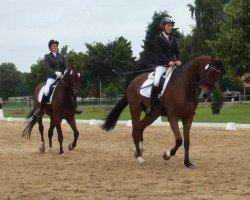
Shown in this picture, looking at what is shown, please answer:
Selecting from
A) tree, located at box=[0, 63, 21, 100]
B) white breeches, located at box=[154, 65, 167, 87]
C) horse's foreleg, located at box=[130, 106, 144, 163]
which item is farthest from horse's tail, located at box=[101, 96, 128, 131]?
tree, located at box=[0, 63, 21, 100]

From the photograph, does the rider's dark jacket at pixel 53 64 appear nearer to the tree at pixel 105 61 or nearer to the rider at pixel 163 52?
the rider at pixel 163 52

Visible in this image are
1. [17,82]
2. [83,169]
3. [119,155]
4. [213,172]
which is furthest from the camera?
[17,82]

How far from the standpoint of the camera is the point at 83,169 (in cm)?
969

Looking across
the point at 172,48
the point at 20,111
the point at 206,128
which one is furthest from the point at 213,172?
the point at 20,111

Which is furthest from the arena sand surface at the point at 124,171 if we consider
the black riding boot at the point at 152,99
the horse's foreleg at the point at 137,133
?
the black riding boot at the point at 152,99

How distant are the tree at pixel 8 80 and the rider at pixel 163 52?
219ft

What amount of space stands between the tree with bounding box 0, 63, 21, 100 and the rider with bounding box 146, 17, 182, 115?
66815 mm

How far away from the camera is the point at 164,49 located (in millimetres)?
10148

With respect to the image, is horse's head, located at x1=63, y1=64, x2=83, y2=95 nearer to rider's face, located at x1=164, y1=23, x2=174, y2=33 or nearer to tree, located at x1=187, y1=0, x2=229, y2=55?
rider's face, located at x1=164, y1=23, x2=174, y2=33

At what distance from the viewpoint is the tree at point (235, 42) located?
109ft

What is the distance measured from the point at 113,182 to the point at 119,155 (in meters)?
3.90

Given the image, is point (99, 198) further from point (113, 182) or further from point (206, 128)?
point (206, 128)

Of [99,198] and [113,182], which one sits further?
[113,182]

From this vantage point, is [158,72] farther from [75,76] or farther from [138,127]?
[75,76]
